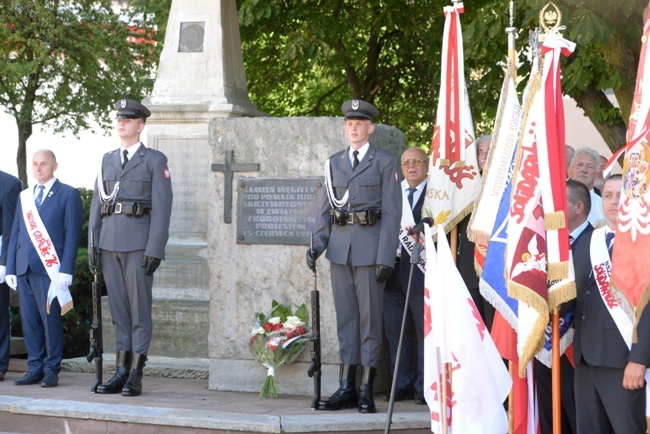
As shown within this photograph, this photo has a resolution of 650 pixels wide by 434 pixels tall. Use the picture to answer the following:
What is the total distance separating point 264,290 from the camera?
8.09m

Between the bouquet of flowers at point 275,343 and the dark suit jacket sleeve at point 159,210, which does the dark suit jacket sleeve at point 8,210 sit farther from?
the bouquet of flowers at point 275,343

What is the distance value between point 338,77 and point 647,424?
12706mm

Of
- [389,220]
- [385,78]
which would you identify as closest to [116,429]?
[389,220]

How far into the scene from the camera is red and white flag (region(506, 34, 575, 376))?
5.68 m

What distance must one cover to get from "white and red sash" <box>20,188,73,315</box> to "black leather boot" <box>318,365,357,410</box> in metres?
2.35

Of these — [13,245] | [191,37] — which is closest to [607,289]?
[13,245]

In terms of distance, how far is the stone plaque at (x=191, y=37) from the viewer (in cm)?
996

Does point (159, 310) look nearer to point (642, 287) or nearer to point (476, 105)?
point (642, 287)

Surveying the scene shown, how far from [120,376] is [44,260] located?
1181mm

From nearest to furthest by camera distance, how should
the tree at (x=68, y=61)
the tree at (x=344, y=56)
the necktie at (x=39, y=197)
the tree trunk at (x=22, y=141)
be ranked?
the necktie at (x=39, y=197), the tree at (x=344, y=56), the tree at (x=68, y=61), the tree trunk at (x=22, y=141)

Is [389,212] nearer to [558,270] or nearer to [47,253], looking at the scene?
[558,270]

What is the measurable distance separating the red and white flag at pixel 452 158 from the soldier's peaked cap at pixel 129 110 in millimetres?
2175

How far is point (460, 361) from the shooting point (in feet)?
18.4

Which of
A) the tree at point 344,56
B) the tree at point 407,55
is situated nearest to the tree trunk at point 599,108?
the tree at point 407,55
